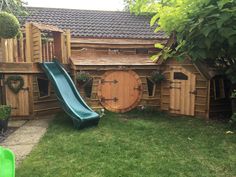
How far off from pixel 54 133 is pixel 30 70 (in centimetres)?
303

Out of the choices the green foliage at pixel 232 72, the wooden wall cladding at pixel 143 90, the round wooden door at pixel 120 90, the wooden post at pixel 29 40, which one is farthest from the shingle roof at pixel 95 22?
the green foliage at pixel 232 72

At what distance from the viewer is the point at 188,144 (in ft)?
23.6

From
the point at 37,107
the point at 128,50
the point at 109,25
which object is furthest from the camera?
the point at 109,25

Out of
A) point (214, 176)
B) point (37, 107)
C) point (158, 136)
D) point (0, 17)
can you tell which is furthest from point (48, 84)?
point (214, 176)

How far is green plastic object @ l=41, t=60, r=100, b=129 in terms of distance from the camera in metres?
8.68

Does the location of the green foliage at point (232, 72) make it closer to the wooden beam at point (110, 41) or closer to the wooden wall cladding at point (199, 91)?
the wooden wall cladding at point (199, 91)

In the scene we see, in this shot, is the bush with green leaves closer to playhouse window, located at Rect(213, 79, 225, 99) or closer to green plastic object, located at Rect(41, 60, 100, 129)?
green plastic object, located at Rect(41, 60, 100, 129)

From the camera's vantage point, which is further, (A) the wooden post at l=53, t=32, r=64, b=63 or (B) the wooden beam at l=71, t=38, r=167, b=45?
(B) the wooden beam at l=71, t=38, r=167, b=45

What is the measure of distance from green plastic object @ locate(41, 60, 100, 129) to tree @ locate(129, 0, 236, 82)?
150 inches

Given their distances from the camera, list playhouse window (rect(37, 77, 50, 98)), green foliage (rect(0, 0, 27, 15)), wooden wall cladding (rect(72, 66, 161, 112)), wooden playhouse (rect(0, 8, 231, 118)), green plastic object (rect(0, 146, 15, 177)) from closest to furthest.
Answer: green plastic object (rect(0, 146, 15, 177))
green foliage (rect(0, 0, 27, 15))
wooden playhouse (rect(0, 8, 231, 118))
playhouse window (rect(37, 77, 50, 98))
wooden wall cladding (rect(72, 66, 161, 112))

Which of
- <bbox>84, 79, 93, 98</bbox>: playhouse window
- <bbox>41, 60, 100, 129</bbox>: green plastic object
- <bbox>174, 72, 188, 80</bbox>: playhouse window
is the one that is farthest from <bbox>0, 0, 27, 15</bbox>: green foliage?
<bbox>174, 72, 188, 80</bbox>: playhouse window

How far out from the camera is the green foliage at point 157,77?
11.2 m

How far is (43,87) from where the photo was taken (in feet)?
36.3

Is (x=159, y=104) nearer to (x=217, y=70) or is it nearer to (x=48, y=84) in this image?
(x=217, y=70)
